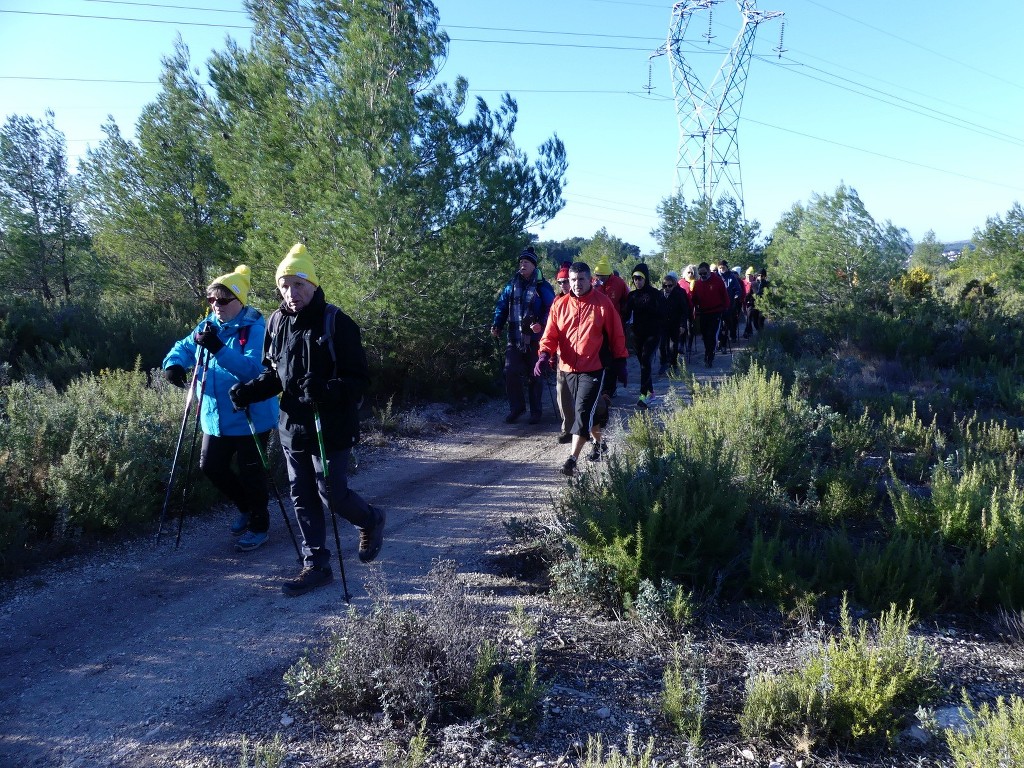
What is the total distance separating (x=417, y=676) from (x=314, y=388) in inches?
72.9

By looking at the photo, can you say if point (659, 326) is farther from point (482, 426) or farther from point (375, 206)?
point (375, 206)

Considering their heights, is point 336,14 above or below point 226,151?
above

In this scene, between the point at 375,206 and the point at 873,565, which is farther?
the point at 375,206

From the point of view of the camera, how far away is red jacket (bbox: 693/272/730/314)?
42.2 ft

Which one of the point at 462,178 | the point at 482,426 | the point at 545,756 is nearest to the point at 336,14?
the point at 462,178

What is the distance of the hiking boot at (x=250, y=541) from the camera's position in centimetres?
515

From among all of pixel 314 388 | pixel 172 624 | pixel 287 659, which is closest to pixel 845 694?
pixel 287 659

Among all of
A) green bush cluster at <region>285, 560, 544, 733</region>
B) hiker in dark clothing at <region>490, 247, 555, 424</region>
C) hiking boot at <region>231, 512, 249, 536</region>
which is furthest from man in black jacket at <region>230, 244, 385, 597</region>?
hiker in dark clothing at <region>490, 247, 555, 424</region>

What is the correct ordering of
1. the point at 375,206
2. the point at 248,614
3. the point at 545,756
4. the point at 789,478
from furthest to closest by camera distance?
the point at 375,206, the point at 789,478, the point at 248,614, the point at 545,756

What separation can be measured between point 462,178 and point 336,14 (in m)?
2.87

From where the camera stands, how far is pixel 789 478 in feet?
18.9

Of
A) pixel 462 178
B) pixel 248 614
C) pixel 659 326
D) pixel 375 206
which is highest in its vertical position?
pixel 462 178

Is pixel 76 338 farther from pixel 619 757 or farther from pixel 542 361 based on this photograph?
pixel 619 757

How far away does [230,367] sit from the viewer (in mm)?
4766
